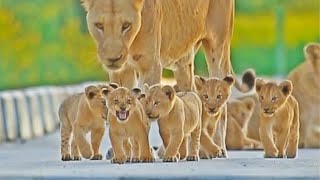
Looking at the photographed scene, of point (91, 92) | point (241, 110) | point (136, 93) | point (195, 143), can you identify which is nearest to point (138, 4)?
point (91, 92)

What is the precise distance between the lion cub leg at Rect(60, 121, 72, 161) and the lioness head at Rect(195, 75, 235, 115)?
1.07 m

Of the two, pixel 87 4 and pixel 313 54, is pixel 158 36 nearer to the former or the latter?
pixel 87 4

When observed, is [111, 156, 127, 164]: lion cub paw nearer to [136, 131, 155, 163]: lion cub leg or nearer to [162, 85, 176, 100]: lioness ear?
[136, 131, 155, 163]: lion cub leg

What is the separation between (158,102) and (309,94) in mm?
5495

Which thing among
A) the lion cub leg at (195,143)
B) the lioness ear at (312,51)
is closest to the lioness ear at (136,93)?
the lion cub leg at (195,143)

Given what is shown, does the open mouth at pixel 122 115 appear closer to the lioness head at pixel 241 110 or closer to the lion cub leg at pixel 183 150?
the lion cub leg at pixel 183 150

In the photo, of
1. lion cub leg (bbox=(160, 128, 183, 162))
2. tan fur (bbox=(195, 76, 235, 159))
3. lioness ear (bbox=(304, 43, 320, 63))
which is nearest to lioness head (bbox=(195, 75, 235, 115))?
tan fur (bbox=(195, 76, 235, 159))

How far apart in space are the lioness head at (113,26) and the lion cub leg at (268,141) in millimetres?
1318

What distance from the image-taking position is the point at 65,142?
11.8 metres

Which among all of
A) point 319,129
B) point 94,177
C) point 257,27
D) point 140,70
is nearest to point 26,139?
point 319,129

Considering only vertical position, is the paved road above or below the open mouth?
below

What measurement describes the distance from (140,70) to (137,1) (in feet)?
1.86

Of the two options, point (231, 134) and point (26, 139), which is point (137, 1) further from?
point (26, 139)

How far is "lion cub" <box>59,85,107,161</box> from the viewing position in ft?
37.2
